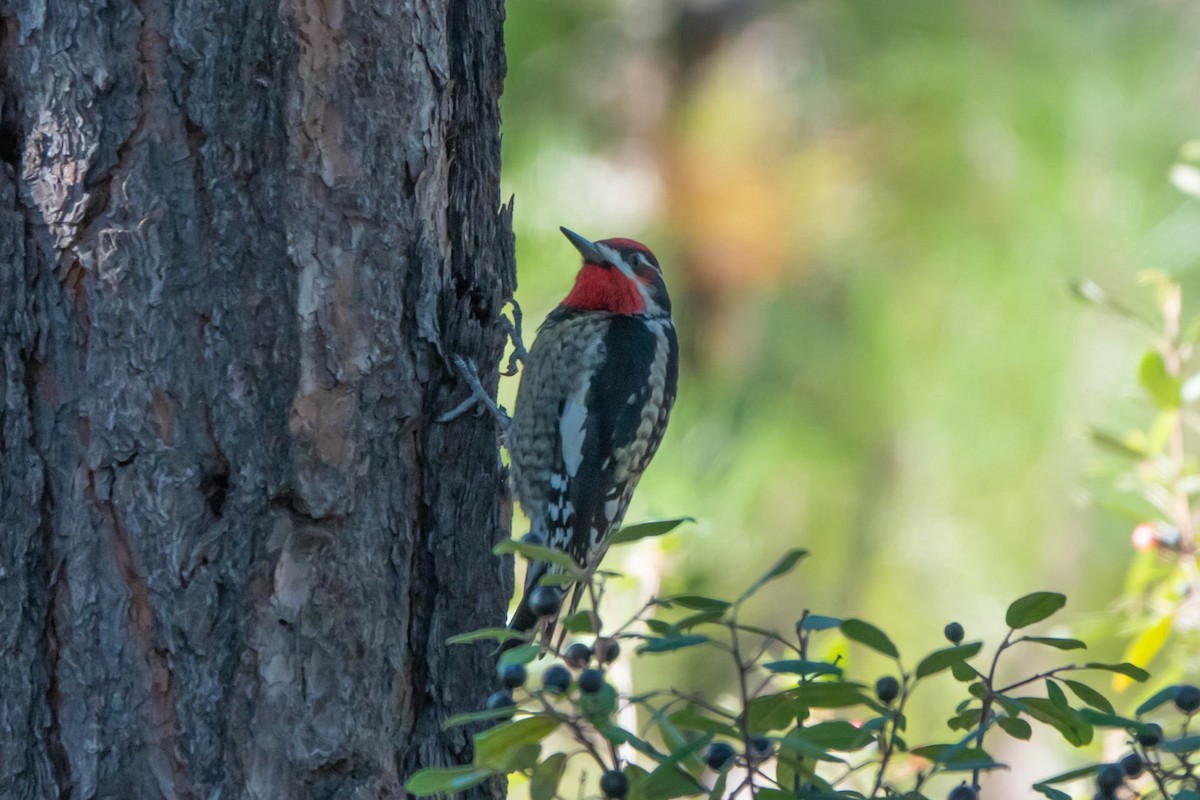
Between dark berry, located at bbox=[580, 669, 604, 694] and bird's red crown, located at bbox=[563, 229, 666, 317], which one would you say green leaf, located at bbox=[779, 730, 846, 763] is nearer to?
dark berry, located at bbox=[580, 669, 604, 694]

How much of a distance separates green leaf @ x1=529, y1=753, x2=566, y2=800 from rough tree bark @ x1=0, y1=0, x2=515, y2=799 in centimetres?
57

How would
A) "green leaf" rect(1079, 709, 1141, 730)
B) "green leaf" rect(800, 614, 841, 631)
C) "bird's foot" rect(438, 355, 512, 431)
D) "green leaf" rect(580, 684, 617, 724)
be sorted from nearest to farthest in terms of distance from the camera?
"green leaf" rect(580, 684, 617, 724)
"green leaf" rect(1079, 709, 1141, 730)
"green leaf" rect(800, 614, 841, 631)
"bird's foot" rect(438, 355, 512, 431)

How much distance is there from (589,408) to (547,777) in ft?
5.85

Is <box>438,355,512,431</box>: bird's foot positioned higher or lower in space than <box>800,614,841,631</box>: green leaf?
higher

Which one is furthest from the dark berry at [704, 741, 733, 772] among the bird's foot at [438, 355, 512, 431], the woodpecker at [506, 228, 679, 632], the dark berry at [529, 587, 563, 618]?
the woodpecker at [506, 228, 679, 632]

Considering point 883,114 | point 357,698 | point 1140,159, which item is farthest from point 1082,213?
point 357,698

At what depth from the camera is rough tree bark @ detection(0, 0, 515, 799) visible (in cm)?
166

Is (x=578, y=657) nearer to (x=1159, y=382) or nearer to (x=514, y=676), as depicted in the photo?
(x=514, y=676)

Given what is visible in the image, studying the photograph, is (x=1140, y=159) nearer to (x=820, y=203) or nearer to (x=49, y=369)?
(x=820, y=203)

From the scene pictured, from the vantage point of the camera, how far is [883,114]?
4629mm

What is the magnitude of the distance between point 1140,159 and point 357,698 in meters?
3.38

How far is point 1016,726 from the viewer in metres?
1.42

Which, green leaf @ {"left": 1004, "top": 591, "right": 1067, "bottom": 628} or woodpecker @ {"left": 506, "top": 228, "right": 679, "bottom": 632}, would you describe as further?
woodpecker @ {"left": 506, "top": 228, "right": 679, "bottom": 632}

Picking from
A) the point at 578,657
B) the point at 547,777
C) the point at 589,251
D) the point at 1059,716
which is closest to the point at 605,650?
the point at 578,657
